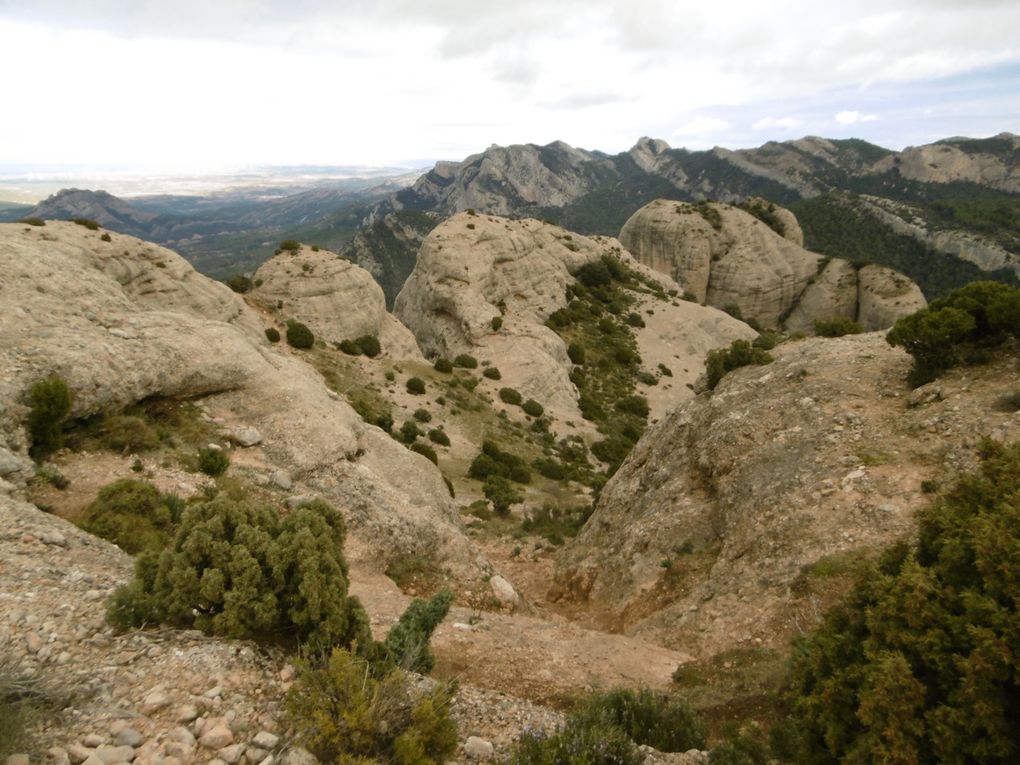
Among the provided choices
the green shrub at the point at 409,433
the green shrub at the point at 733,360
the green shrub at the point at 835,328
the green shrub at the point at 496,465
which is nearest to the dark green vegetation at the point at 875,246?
the green shrub at the point at 835,328

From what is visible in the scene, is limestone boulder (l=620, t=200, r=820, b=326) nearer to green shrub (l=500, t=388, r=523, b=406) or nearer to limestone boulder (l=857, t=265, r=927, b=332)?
limestone boulder (l=857, t=265, r=927, b=332)

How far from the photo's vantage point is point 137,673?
5.88 metres

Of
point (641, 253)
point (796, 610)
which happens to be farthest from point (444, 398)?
point (641, 253)

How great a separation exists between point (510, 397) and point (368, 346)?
10.7 m

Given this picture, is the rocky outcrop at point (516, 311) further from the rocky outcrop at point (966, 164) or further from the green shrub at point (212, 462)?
the rocky outcrop at point (966, 164)

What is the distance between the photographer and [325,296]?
3900 cm

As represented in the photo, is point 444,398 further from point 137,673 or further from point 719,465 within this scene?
point 137,673

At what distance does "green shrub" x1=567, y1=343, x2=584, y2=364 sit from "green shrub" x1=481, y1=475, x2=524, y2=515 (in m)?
21.8

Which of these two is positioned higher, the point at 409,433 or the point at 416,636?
the point at 416,636

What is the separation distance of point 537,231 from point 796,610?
54982mm

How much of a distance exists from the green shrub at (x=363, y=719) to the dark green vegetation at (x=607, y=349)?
31.3 m

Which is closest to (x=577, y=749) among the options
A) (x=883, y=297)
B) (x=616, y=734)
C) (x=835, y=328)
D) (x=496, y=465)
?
(x=616, y=734)

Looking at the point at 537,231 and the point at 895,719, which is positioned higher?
the point at 537,231

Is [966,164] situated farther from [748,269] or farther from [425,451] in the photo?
[425,451]
